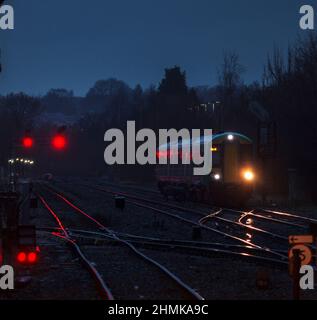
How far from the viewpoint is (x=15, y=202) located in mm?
14250

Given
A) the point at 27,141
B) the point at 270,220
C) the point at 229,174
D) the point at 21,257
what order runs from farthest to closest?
the point at 229,174, the point at 270,220, the point at 27,141, the point at 21,257

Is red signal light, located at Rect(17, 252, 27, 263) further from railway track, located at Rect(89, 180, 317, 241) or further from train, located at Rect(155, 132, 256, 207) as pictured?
train, located at Rect(155, 132, 256, 207)

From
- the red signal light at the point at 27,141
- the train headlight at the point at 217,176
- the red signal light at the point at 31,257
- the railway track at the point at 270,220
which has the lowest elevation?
the railway track at the point at 270,220

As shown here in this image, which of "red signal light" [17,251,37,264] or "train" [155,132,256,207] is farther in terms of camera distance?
"train" [155,132,256,207]

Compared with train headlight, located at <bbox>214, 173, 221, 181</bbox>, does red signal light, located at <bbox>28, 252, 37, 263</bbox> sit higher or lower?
lower

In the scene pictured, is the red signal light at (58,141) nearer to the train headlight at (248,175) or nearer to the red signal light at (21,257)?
the red signal light at (21,257)

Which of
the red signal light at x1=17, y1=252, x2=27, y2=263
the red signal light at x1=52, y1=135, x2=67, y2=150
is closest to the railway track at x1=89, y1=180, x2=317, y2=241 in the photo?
the red signal light at x1=52, y1=135, x2=67, y2=150

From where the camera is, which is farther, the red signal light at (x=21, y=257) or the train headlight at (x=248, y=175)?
the train headlight at (x=248, y=175)

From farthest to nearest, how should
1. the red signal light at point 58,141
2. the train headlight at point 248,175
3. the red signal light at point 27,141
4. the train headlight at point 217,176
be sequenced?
1. the train headlight at point 248,175
2. the train headlight at point 217,176
3. the red signal light at point 58,141
4. the red signal light at point 27,141

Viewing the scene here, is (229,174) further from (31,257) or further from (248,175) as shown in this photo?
(31,257)

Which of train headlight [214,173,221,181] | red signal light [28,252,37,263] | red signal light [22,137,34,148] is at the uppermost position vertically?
red signal light [22,137,34,148]

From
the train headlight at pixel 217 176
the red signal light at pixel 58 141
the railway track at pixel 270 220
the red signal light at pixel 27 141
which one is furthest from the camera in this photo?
the train headlight at pixel 217 176

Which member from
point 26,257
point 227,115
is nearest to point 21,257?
point 26,257

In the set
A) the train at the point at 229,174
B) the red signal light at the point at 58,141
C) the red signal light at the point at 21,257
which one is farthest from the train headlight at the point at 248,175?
the red signal light at the point at 21,257
